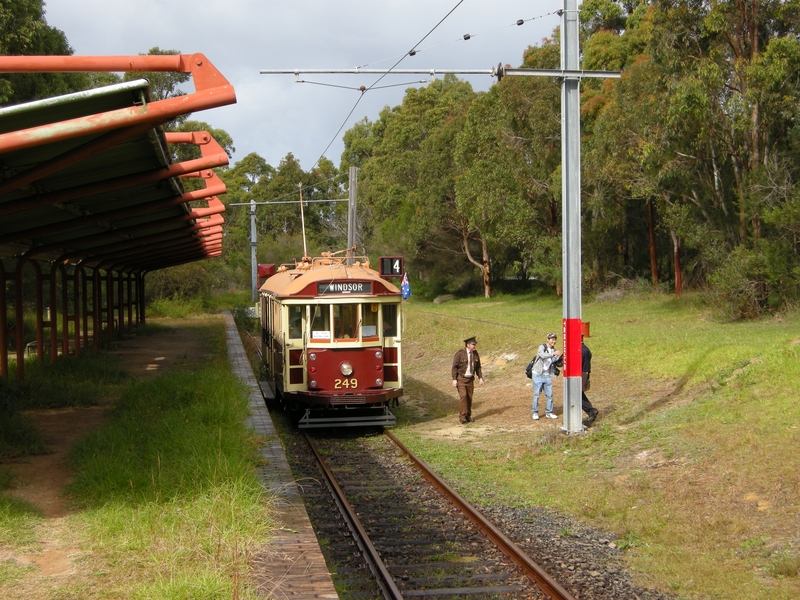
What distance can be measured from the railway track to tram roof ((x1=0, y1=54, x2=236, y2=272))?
14.8 feet

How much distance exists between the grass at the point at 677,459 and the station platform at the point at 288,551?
245 cm

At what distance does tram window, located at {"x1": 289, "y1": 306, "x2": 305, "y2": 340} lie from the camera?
47.5 ft

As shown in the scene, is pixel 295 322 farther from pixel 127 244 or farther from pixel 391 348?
pixel 127 244

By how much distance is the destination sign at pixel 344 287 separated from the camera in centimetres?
1445

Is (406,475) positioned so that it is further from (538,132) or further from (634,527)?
(538,132)

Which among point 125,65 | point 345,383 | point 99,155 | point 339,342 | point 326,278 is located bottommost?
point 345,383

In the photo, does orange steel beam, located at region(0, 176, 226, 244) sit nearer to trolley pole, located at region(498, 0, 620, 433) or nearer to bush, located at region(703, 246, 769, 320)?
trolley pole, located at region(498, 0, 620, 433)

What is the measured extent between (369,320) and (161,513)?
7.43 metres

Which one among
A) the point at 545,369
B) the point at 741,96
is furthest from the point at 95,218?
the point at 741,96

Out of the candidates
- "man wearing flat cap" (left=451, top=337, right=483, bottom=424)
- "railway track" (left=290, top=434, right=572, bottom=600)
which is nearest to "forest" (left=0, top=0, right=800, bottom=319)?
"man wearing flat cap" (left=451, top=337, right=483, bottom=424)

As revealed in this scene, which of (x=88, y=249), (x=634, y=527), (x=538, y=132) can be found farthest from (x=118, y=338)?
(x=634, y=527)

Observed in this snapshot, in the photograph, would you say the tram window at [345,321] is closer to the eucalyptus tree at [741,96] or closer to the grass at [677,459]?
the grass at [677,459]

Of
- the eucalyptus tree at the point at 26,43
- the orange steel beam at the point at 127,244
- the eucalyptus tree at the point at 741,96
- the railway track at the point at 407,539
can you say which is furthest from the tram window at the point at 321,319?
the eucalyptus tree at the point at 741,96

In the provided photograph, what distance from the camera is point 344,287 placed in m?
14.5
